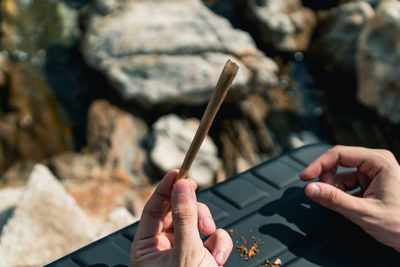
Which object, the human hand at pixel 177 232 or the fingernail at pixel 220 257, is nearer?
the human hand at pixel 177 232

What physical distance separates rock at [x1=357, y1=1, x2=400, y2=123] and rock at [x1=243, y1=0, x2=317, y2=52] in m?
0.89

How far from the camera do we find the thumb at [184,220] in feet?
3.75

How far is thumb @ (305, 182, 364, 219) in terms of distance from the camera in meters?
1.57

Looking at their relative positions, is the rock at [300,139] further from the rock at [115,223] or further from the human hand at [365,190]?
the human hand at [365,190]

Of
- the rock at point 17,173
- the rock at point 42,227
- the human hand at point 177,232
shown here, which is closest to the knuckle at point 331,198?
the human hand at point 177,232

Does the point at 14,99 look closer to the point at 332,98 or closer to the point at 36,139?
the point at 36,139

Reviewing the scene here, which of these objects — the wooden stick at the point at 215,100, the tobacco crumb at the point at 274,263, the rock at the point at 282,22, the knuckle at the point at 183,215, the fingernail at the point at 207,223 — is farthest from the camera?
the rock at the point at 282,22

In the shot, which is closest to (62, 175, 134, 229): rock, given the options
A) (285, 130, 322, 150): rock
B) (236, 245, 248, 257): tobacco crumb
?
(236, 245, 248, 257): tobacco crumb

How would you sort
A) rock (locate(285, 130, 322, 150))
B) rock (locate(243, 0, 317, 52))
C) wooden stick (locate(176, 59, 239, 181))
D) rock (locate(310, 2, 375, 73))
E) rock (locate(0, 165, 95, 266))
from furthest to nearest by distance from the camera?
rock (locate(243, 0, 317, 52)) < rock (locate(310, 2, 375, 73)) < rock (locate(285, 130, 322, 150)) < rock (locate(0, 165, 95, 266)) < wooden stick (locate(176, 59, 239, 181))

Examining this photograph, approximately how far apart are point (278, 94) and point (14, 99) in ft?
9.39

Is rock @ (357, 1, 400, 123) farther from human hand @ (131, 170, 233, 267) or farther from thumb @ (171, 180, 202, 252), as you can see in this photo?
thumb @ (171, 180, 202, 252)

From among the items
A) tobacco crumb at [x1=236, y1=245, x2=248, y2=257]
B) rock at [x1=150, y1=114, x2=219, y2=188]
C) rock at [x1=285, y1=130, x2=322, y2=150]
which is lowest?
rock at [x1=285, y1=130, x2=322, y2=150]

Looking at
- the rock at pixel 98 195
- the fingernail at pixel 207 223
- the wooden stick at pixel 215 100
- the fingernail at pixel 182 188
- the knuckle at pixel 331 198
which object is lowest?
the rock at pixel 98 195

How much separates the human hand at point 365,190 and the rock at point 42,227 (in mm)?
1262
